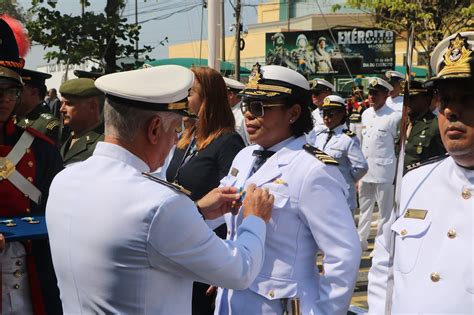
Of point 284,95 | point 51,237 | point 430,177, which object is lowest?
point 51,237

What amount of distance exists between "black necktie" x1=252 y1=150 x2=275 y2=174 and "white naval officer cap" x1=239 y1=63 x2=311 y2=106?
→ 254 mm

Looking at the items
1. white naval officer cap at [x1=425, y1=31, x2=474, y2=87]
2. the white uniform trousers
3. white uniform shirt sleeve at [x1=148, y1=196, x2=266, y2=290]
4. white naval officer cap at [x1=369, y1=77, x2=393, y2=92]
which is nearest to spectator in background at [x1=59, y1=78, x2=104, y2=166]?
white uniform shirt sleeve at [x1=148, y1=196, x2=266, y2=290]

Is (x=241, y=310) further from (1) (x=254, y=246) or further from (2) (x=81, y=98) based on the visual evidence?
(2) (x=81, y=98)

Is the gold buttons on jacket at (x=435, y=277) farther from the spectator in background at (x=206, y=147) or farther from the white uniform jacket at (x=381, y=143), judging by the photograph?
the white uniform jacket at (x=381, y=143)

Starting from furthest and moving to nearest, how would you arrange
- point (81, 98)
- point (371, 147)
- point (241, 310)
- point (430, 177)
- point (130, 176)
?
1. point (371, 147)
2. point (81, 98)
3. point (241, 310)
4. point (430, 177)
5. point (130, 176)

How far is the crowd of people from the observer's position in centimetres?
221

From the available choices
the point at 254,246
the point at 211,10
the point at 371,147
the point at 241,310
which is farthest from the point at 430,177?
the point at 371,147

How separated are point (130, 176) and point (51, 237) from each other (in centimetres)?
41

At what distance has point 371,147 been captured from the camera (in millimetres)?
9891

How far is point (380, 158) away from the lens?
9672 mm

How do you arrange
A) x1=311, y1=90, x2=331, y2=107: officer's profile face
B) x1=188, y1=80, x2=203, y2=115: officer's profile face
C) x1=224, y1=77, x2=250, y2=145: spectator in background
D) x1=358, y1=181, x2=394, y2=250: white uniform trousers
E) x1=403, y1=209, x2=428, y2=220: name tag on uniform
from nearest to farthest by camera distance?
1. x1=403, y1=209, x2=428, y2=220: name tag on uniform
2. x1=188, y1=80, x2=203, y2=115: officer's profile face
3. x1=224, y1=77, x2=250, y2=145: spectator in background
4. x1=358, y1=181, x2=394, y2=250: white uniform trousers
5. x1=311, y1=90, x2=331, y2=107: officer's profile face

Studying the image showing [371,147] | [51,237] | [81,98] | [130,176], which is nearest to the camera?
[130,176]

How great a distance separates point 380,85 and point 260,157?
673 centimetres

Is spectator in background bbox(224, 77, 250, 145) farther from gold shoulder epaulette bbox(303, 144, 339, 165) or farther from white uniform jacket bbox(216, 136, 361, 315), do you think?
white uniform jacket bbox(216, 136, 361, 315)
